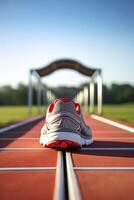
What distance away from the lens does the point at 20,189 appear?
3404 millimetres

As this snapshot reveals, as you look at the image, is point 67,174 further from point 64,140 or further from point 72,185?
point 64,140

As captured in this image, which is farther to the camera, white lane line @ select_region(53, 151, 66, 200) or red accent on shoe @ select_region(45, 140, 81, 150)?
red accent on shoe @ select_region(45, 140, 81, 150)

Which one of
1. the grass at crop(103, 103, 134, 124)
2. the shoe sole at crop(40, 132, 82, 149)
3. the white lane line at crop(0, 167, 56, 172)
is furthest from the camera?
the grass at crop(103, 103, 134, 124)

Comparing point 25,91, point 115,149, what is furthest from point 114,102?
point 115,149

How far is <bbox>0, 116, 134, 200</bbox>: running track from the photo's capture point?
3.20m

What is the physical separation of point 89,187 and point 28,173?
926 millimetres

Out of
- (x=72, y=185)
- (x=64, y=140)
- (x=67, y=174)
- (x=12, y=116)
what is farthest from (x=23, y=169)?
(x=12, y=116)

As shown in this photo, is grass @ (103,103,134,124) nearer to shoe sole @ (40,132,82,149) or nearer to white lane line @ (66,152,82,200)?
shoe sole @ (40,132,82,149)

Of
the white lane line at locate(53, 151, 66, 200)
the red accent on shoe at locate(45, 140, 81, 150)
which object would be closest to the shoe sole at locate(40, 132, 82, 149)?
the red accent on shoe at locate(45, 140, 81, 150)

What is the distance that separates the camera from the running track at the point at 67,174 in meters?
3.20

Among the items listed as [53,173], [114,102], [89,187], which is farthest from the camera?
[114,102]

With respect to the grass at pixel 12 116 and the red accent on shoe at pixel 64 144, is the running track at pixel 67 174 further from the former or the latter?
the grass at pixel 12 116

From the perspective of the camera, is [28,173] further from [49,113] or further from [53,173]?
[49,113]

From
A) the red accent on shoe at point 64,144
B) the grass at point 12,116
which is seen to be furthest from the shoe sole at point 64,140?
the grass at point 12,116
